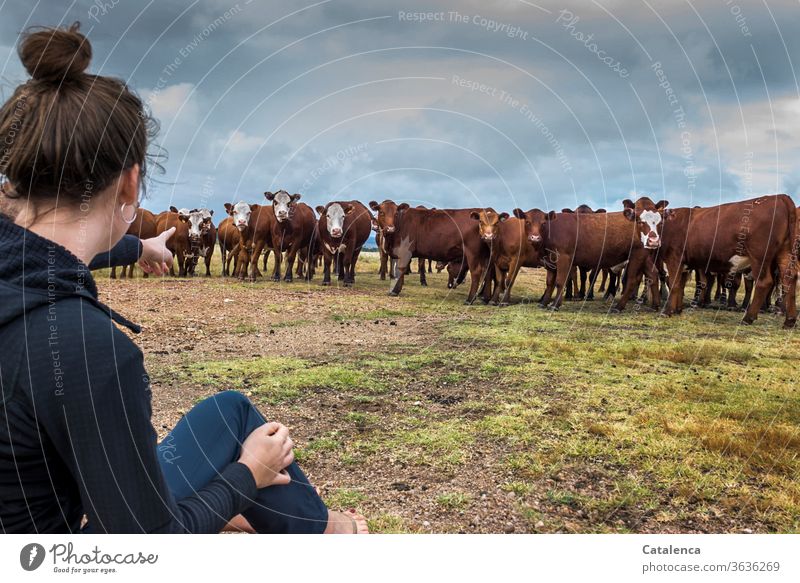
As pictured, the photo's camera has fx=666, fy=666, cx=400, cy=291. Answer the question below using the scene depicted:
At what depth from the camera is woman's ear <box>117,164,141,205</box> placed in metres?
1.81

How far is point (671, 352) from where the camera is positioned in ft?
31.3

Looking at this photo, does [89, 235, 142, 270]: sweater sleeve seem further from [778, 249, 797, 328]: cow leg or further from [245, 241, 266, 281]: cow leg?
[245, 241, 266, 281]: cow leg

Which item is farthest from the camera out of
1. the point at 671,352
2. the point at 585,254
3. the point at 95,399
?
the point at 585,254

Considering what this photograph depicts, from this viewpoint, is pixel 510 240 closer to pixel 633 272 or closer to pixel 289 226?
pixel 633 272

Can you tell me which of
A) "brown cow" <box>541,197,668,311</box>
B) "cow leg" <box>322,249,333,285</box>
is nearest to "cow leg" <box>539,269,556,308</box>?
"brown cow" <box>541,197,668,311</box>

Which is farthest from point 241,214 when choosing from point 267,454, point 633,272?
point 267,454

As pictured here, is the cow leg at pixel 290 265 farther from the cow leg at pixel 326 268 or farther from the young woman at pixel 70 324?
the young woman at pixel 70 324

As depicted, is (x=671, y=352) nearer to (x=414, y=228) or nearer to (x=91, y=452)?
(x=91, y=452)

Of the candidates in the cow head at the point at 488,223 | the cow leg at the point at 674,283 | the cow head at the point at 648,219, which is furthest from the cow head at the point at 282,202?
the cow leg at the point at 674,283

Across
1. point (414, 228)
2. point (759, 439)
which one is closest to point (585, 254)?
point (414, 228)

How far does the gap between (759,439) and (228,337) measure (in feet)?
25.2

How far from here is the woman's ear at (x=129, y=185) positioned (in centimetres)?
181

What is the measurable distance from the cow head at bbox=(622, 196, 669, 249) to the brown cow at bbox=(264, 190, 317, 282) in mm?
10032

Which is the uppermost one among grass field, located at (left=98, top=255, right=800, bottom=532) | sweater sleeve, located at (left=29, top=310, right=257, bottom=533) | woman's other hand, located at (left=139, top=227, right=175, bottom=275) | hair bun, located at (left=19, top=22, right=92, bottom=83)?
hair bun, located at (left=19, top=22, right=92, bottom=83)
